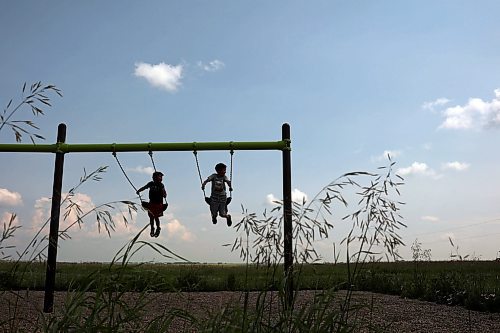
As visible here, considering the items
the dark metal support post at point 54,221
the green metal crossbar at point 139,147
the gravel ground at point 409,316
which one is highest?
the green metal crossbar at point 139,147

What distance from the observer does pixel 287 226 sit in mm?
3010

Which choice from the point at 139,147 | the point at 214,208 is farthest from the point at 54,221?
the point at 214,208

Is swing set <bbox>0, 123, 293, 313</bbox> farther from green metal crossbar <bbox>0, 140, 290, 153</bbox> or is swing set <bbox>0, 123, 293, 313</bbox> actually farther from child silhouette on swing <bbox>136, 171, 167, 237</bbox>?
child silhouette on swing <bbox>136, 171, 167, 237</bbox>

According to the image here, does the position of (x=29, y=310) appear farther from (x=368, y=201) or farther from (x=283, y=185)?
(x=368, y=201)

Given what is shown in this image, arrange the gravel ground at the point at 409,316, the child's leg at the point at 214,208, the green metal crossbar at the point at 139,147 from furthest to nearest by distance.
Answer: the child's leg at the point at 214,208
the green metal crossbar at the point at 139,147
the gravel ground at the point at 409,316

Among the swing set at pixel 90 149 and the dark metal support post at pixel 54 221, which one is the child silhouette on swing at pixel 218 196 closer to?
the swing set at pixel 90 149

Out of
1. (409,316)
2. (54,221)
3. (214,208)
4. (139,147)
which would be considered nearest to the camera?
(409,316)

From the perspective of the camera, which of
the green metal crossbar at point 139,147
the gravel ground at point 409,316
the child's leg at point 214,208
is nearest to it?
the gravel ground at point 409,316

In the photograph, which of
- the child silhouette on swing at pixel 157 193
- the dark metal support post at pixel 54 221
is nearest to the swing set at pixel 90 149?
the dark metal support post at pixel 54 221

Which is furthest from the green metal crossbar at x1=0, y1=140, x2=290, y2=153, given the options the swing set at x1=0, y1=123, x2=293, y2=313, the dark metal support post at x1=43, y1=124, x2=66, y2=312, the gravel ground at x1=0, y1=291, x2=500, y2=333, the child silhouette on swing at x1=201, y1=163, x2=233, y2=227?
the gravel ground at x1=0, y1=291, x2=500, y2=333

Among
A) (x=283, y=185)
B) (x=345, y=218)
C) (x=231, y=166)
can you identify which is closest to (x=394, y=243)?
(x=345, y=218)

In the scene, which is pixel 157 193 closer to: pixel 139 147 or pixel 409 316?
pixel 139 147

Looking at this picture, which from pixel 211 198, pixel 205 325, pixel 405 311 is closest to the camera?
pixel 205 325

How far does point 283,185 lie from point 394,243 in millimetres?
4169
